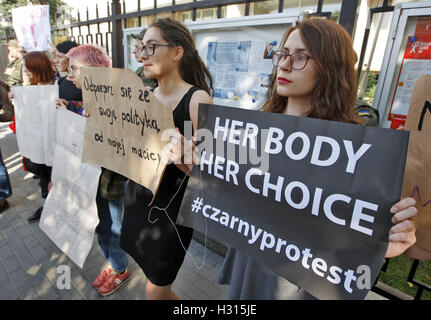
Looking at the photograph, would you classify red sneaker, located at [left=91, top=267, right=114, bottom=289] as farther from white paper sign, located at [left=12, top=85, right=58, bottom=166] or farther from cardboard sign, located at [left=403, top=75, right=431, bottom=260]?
cardboard sign, located at [left=403, top=75, right=431, bottom=260]

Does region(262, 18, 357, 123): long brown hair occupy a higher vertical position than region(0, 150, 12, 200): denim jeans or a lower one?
higher

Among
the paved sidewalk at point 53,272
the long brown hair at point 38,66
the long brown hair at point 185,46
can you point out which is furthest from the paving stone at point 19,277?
the long brown hair at point 185,46

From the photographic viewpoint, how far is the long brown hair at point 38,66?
2.80 metres

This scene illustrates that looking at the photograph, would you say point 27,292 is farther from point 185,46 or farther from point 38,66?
point 185,46

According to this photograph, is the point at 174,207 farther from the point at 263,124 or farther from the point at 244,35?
the point at 244,35

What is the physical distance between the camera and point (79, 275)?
2.45 m

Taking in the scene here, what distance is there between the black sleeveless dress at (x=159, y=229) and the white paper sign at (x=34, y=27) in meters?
4.09

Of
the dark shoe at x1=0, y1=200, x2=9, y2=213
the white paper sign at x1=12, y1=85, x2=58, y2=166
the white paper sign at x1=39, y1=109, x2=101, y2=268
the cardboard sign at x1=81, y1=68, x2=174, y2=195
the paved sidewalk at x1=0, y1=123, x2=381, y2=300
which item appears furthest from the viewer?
the dark shoe at x1=0, y1=200, x2=9, y2=213

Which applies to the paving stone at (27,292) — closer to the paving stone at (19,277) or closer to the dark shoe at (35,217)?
the paving stone at (19,277)

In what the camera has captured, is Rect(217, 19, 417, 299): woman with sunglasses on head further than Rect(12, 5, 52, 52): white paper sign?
No

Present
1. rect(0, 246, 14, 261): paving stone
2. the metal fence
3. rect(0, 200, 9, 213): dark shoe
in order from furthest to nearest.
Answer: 1. rect(0, 200, 9, 213): dark shoe
2. rect(0, 246, 14, 261): paving stone
3. the metal fence

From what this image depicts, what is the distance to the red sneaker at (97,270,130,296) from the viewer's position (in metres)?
2.24

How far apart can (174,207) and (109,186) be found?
0.70m

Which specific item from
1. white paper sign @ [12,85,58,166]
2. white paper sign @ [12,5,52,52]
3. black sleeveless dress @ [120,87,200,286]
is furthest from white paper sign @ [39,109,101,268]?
white paper sign @ [12,5,52,52]
